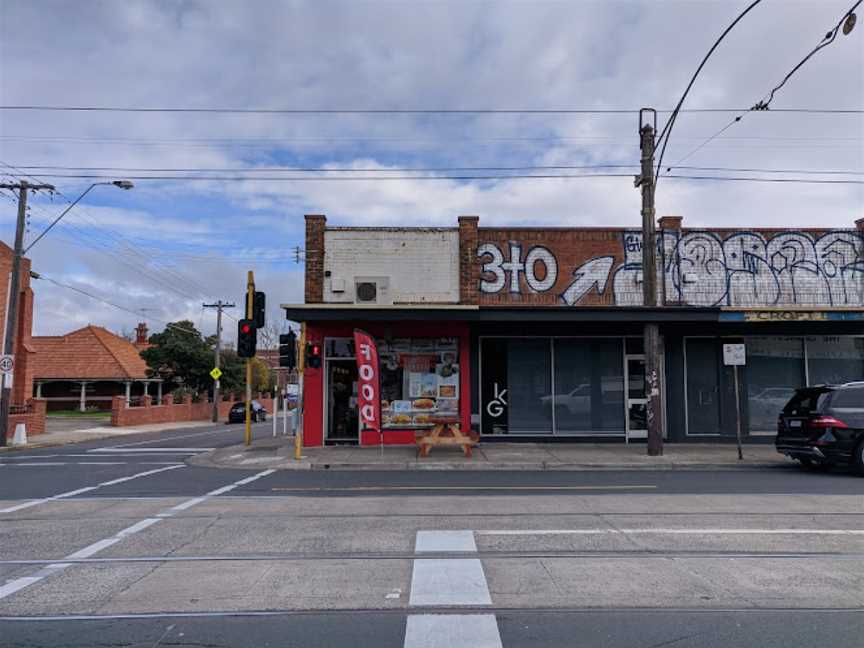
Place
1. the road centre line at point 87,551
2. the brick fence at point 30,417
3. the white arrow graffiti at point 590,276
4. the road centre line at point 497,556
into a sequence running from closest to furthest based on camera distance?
the road centre line at point 87,551 → the road centre line at point 497,556 → the white arrow graffiti at point 590,276 → the brick fence at point 30,417

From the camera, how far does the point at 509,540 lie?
24.8 feet

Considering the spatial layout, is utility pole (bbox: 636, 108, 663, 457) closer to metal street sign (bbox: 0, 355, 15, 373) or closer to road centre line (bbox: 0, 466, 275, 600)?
road centre line (bbox: 0, 466, 275, 600)

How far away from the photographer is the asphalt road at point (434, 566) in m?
4.88

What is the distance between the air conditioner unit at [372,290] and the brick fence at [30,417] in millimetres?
16002

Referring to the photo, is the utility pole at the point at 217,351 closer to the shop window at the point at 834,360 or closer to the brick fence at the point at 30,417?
the brick fence at the point at 30,417

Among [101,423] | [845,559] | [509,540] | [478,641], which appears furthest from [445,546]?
[101,423]

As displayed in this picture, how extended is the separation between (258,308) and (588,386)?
964 cm

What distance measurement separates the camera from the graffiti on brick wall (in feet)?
63.9

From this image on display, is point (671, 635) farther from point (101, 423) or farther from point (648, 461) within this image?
point (101, 423)

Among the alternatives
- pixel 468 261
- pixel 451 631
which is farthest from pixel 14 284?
pixel 451 631

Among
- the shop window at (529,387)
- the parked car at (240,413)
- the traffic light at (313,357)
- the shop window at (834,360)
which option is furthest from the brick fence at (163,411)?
the shop window at (834,360)

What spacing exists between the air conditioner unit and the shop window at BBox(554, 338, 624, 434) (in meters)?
5.11

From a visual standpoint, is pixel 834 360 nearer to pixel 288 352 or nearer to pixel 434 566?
pixel 288 352

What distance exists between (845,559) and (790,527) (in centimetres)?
148
